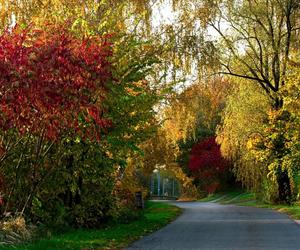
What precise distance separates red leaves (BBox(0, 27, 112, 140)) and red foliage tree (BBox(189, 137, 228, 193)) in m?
43.1

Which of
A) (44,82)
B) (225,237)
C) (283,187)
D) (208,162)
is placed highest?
(208,162)

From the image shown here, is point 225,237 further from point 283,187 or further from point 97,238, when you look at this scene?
point 283,187

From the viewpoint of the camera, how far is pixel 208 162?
180 ft

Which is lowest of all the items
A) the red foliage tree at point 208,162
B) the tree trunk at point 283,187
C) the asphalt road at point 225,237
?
the asphalt road at point 225,237

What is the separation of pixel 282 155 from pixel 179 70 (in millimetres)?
12190

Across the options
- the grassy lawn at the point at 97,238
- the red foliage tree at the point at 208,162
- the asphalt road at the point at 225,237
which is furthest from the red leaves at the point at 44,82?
the red foliage tree at the point at 208,162

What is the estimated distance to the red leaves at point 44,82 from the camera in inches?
370

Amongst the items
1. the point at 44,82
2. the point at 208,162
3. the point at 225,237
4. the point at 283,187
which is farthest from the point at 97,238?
the point at 208,162

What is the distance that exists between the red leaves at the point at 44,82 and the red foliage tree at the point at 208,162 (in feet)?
141

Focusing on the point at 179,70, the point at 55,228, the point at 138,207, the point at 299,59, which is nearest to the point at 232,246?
the point at 55,228

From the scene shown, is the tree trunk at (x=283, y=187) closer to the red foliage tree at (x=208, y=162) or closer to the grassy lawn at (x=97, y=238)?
the red foliage tree at (x=208, y=162)

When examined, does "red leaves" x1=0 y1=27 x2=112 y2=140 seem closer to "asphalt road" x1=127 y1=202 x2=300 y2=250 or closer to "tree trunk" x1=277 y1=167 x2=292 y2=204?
"asphalt road" x1=127 y1=202 x2=300 y2=250

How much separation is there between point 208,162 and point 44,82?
45800 millimetres

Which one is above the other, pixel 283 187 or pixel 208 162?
pixel 208 162
